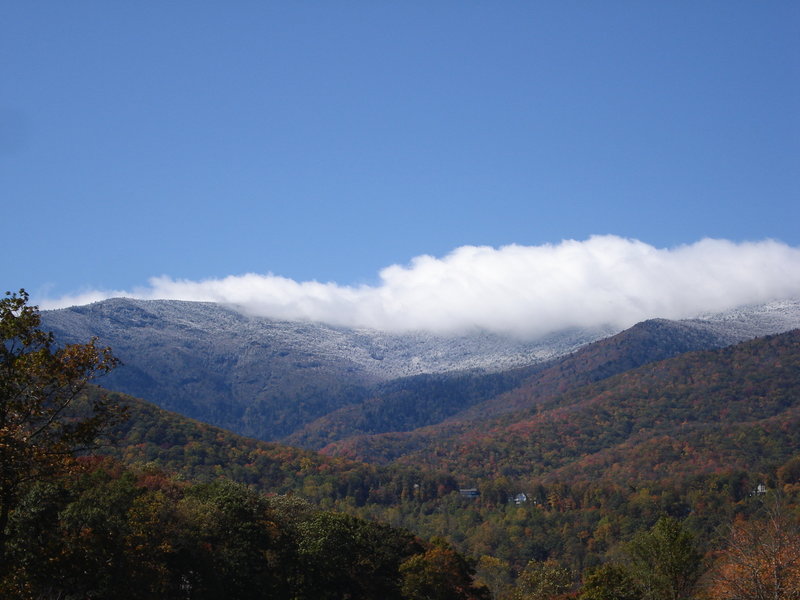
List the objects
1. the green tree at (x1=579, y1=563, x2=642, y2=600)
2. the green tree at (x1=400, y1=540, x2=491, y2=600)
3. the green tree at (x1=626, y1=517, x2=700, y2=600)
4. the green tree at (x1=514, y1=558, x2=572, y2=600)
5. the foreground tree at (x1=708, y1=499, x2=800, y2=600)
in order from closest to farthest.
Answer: the foreground tree at (x1=708, y1=499, x2=800, y2=600) → the green tree at (x1=626, y1=517, x2=700, y2=600) → the green tree at (x1=579, y1=563, x2=642, y2=600) → the green tree at (x1=400, y1=540, x2=491, y2=600) → the green tree at (x1=514, y1=558, x2=572, y2=600)

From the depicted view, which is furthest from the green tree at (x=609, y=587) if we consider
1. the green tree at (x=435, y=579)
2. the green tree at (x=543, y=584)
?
the green tree at (x=543, y=584)

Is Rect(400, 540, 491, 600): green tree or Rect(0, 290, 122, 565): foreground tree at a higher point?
Rect(0, 290, 122, 565): foreground tree

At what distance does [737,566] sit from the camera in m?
45.0

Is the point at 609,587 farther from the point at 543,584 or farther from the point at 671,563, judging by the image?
the point at 543,584

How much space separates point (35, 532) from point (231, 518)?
2970cm

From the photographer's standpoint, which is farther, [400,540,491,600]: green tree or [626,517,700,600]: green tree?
[400,540,491,600]: green tree

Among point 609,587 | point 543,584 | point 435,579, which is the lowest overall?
point 543,584

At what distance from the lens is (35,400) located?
100ft

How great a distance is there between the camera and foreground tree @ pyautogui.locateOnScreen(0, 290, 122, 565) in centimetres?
2909

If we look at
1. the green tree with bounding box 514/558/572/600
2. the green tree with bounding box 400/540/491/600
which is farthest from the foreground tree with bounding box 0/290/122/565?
the green tree with bounding box 514/558/572/600

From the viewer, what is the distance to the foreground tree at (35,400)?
95.5ft

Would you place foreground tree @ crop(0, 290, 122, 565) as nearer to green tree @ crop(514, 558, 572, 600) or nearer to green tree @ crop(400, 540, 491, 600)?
green tree @ crop(400, 540, 491, 600)

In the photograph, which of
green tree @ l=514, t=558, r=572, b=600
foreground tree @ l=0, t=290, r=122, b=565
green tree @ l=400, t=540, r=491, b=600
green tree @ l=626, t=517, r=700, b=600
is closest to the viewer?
foreground tree @ l=0, t=290, r=122, b=565

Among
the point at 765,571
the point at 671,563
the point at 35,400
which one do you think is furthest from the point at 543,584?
the point at 35,400
